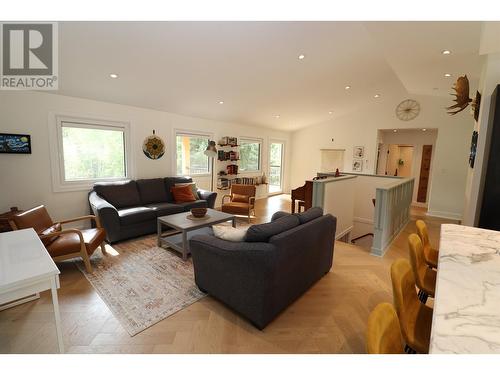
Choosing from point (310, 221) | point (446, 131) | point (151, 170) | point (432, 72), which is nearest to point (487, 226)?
point (310, 221)

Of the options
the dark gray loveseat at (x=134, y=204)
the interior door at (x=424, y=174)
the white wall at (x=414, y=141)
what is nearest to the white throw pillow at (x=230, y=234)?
the dark gray loveseat at (x=134, y=204)

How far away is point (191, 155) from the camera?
5902mm

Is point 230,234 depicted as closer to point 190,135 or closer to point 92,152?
point 92,152

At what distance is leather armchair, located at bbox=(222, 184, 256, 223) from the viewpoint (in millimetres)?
4961

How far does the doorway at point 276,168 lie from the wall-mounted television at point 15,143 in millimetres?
6318

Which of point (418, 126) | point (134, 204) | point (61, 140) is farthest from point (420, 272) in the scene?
point (418, 126)

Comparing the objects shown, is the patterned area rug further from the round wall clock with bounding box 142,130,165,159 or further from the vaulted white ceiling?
the vaulted white ceiling

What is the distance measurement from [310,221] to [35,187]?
4135mm

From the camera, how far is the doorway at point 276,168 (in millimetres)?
8539

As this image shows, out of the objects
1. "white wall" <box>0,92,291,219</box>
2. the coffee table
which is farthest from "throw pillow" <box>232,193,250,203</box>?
"white wall" <box>0,92,291,219</box>

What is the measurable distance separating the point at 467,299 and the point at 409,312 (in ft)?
1.68

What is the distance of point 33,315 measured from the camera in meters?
2.09

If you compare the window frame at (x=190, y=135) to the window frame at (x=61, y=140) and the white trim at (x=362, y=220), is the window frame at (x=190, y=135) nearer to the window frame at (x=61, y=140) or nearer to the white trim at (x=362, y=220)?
the window frame at (x=61, y=140)

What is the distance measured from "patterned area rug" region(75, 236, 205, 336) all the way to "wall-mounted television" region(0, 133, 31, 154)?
189 cm
